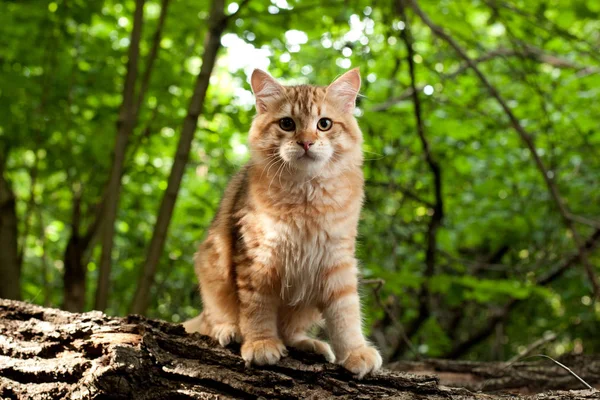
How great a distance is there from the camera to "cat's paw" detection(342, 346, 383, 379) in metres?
2.11

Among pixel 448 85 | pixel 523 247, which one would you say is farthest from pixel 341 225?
pixel 523 247

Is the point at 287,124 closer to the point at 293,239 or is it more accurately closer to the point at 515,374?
the point at 293,239

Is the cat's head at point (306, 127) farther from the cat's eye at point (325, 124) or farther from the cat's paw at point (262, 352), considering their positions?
the cat's paw at point (262, 352)

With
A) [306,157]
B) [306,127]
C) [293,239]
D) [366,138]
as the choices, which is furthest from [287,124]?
[366,138]

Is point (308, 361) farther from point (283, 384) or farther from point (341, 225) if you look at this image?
point (341, 225)

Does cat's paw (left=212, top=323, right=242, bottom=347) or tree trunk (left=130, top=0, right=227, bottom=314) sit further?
tree trunk (left=130, top=0, right=227, bottom=314)

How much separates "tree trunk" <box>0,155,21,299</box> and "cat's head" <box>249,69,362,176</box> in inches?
105

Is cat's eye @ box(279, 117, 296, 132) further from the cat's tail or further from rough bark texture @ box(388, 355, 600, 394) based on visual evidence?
rough bark texture @ box(388, 355, 600, 394)

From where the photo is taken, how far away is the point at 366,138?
461cm

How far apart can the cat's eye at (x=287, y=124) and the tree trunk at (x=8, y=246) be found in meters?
2.83

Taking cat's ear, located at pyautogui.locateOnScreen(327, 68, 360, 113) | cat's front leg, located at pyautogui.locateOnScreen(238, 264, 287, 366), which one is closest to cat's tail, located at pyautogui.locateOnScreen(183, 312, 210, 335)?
cat's front leg, located at pyautogui.locateOnScreen(238, 264, 287, 366)

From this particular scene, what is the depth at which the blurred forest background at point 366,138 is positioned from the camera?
371 cm

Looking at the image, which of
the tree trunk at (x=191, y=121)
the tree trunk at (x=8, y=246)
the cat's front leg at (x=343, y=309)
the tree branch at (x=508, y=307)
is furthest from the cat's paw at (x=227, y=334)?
the tree branch at (x=508, y=307)

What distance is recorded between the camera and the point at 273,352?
213cm
